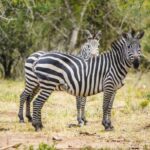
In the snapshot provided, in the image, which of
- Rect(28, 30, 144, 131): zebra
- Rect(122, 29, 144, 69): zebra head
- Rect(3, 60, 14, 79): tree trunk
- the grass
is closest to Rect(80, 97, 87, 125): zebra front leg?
the grass

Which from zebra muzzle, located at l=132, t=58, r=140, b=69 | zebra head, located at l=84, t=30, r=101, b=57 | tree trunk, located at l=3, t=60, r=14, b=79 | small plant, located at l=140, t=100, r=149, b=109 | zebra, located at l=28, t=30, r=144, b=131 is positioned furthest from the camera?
tree trunk, located at l=3, t=60, r=14, b=79

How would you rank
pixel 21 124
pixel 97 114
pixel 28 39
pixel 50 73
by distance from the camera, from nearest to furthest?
pixel 50 73 → pixel 21 124 → pixel 97 114 → pixel 28 39

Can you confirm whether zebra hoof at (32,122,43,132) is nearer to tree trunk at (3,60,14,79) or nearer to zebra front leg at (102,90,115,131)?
zebra front leg at (102,90,115,131)

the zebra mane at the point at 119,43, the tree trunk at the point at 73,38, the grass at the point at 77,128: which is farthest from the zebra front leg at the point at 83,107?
the tree trunk at the point at 73,38

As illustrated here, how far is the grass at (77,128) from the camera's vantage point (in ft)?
36.5

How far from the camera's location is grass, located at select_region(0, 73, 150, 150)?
11.1 m

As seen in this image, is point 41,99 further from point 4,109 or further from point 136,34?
point 4,109

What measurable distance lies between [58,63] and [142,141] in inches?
108

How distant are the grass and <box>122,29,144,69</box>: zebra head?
1518 millimetres

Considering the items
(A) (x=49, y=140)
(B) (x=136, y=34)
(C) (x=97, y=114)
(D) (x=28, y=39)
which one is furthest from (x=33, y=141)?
(D) (x=28, y=39)

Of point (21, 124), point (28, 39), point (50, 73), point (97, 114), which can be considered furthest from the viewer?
point (28, 39)

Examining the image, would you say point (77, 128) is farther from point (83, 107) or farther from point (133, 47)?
point (133, 47)

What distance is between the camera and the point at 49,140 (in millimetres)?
11469

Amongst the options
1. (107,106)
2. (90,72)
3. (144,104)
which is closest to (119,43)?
(90,72)
